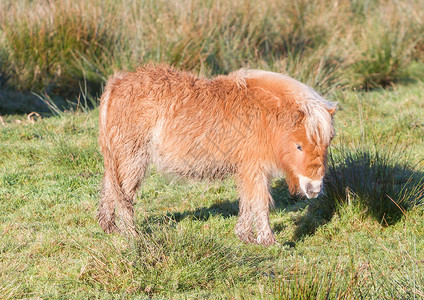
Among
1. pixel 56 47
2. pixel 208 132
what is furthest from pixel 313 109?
pixel 56 47

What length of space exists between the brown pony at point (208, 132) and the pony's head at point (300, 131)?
0.4 inches

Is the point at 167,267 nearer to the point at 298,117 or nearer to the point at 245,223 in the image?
the point at 245,223

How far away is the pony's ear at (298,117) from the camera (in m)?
4.57

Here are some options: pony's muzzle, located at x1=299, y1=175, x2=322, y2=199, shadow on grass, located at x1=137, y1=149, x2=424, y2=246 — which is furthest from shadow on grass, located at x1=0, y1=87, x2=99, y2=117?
pony's muzzle, located at x1=299, y1=175, x2=322, y2=199

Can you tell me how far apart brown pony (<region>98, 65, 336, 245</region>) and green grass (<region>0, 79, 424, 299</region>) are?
0.35 m

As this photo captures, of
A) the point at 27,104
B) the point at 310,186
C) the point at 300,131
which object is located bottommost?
the point at 27,104

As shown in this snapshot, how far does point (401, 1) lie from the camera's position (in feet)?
44.5

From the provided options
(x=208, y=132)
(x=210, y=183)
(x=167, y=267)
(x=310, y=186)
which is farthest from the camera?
(x=210, y=183)

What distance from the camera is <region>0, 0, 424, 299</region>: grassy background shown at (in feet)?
13.5

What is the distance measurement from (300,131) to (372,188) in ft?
4.60

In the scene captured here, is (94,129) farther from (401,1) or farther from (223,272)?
(401,1)

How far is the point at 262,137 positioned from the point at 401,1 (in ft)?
34.4

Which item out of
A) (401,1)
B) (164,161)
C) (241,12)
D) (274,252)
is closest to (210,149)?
(164,161)

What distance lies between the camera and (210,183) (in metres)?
5.30
